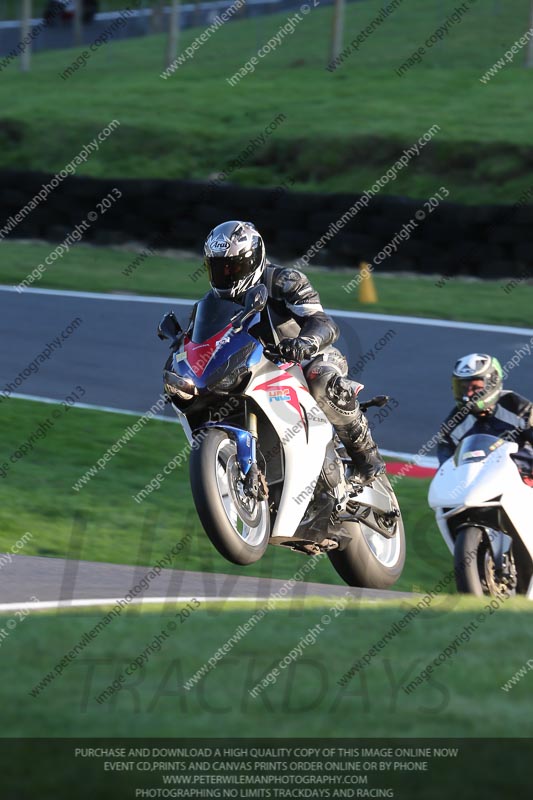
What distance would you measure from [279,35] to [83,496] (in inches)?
1111

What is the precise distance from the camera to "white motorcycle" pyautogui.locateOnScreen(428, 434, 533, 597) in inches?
265

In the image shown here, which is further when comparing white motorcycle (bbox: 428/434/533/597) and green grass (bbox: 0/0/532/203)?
green grass (bbox: 0/0/532/203)

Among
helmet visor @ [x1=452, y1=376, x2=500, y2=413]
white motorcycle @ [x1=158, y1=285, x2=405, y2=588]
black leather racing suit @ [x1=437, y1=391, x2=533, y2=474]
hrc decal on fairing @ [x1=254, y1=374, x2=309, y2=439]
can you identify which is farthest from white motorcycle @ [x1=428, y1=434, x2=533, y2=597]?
hrc decal on fairing @ [x1=254, y1=374, x2=309, y2=439]

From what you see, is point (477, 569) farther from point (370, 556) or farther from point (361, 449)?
point (361, 449)

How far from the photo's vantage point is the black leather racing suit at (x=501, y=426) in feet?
23.6

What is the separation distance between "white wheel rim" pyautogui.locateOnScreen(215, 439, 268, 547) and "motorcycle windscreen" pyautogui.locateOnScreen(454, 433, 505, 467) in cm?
128

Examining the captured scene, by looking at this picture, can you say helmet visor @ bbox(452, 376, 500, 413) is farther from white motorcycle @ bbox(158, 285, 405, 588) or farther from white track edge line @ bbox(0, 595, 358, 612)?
white track edge line @ bbox(0, 595, 358, 612)

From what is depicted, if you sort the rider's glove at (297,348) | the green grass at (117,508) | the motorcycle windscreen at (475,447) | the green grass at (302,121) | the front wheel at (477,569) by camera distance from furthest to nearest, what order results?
the green grass at (302,121), the green grass at (117,508), the motorcycle windscreen at (475,447), the front wheel at (477,569), the rider's glove at (297,348)

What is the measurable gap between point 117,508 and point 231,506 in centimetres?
313

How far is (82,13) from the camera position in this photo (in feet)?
148

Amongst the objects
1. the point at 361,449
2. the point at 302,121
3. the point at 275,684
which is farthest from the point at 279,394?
the point at 302,121
